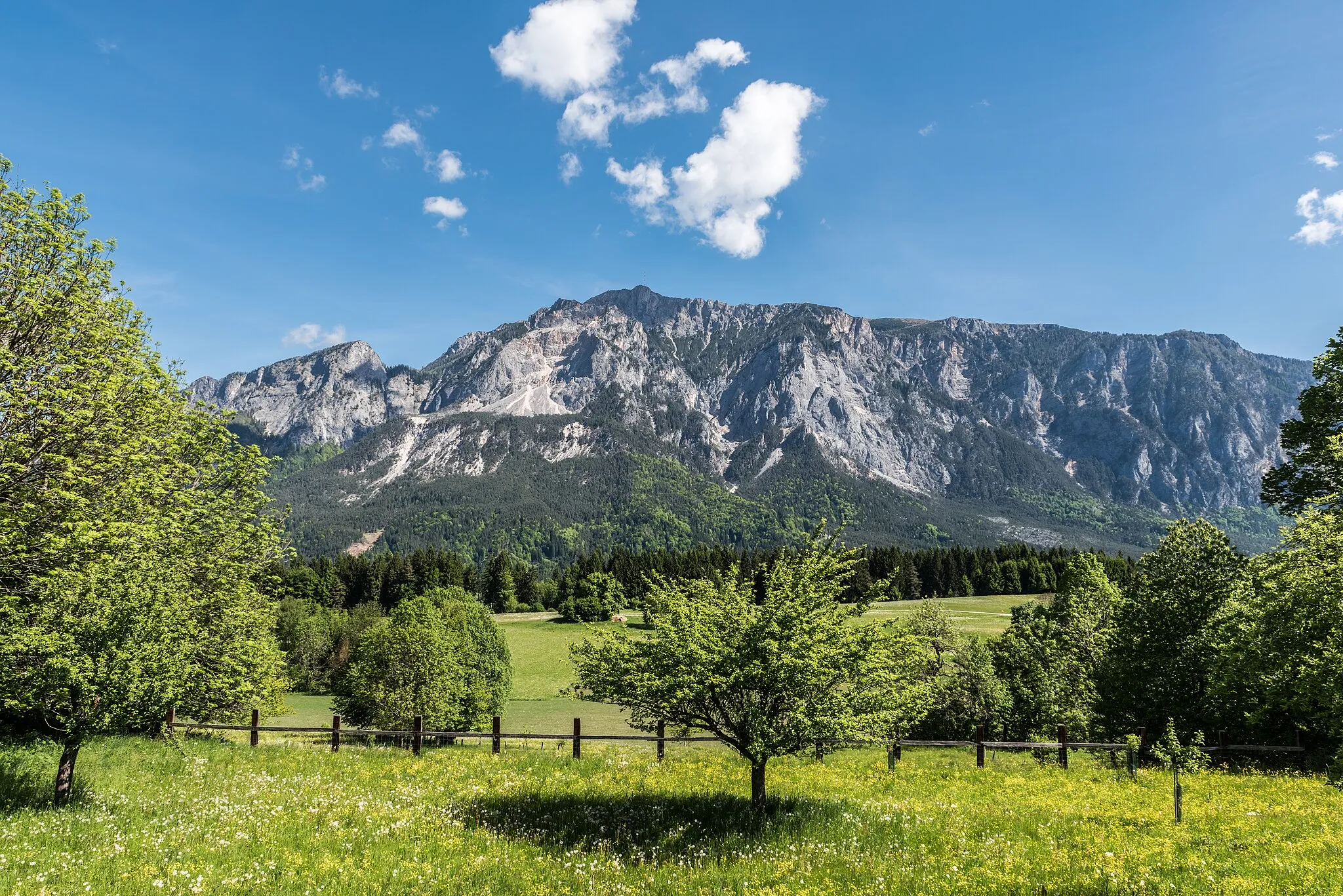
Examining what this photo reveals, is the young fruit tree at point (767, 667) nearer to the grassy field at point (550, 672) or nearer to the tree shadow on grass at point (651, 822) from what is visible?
the tree shadow on grass at point (651, 822)

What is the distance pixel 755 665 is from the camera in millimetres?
13547

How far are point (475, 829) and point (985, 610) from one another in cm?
11644

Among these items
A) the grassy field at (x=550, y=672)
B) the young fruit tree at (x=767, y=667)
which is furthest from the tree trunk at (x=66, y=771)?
the grassy field at (x=550, y=672)

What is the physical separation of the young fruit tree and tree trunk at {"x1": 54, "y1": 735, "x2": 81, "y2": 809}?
11.5 metres

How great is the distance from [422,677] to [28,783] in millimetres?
25687

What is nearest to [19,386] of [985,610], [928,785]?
[928,785]

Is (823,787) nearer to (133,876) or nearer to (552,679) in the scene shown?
(133,876)

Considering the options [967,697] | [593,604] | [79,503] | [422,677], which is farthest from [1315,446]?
[593,604]

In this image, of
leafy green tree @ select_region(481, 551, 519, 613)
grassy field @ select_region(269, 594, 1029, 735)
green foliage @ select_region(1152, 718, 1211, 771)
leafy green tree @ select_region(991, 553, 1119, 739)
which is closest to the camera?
green foliage @ select_region(1152, 718, 1211, 771)

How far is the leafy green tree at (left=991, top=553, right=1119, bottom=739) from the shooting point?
3300 centimetres

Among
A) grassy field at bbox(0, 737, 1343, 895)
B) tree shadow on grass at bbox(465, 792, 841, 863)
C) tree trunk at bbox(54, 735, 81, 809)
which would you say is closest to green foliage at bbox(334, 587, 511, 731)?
grassy field at bbox(0, 737, 1343, 895)

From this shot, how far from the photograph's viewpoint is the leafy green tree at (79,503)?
14070mm

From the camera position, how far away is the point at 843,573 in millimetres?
14820

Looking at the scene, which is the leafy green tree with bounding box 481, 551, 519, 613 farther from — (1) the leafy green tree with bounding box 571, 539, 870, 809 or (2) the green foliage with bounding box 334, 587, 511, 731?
(1) the leafy green tree with bounding box 571, 539, 870, 809
